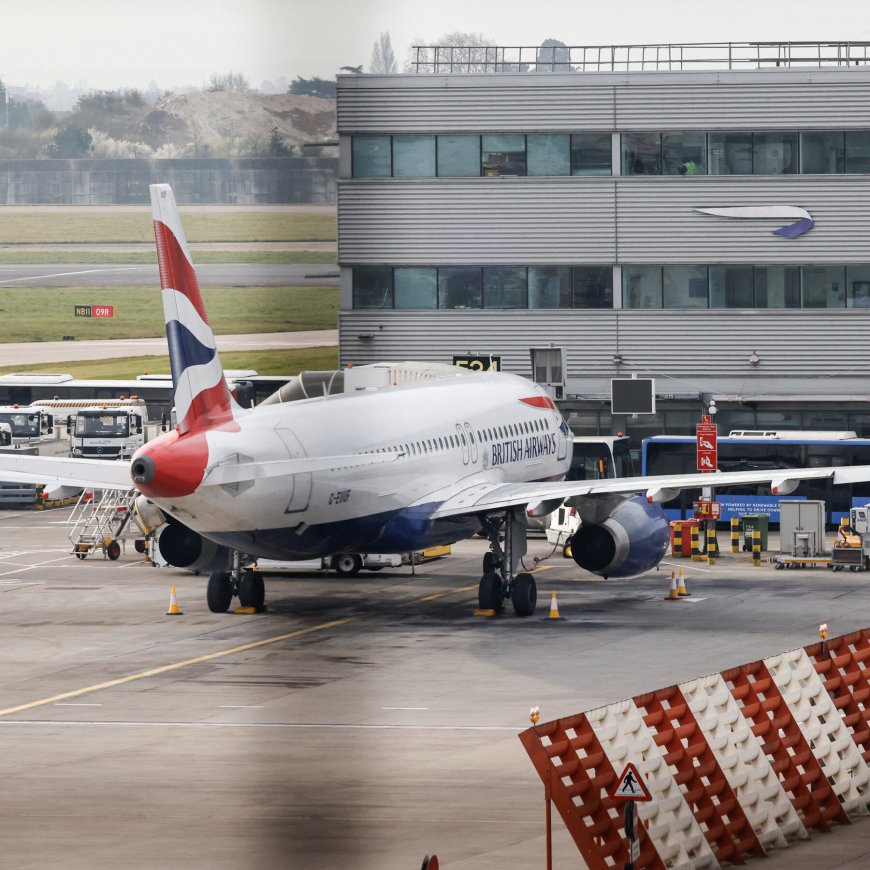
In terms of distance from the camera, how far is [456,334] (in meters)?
65.8

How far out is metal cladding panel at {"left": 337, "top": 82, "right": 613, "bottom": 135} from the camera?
2537 inches

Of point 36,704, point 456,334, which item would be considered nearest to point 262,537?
point 36,704

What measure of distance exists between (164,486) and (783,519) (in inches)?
1062

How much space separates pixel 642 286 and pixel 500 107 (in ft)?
29.7

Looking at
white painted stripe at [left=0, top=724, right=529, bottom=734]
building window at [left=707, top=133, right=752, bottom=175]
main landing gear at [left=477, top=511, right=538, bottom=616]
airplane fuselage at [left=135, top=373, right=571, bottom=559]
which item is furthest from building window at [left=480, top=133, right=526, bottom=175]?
white painted stripe at [left=0, top=724, right=529, bottom=734]

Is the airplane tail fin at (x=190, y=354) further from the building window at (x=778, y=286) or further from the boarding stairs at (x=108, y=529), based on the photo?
the building window at (x=778, y=286)

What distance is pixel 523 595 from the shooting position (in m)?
39.6

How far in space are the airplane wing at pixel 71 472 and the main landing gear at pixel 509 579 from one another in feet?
31.6

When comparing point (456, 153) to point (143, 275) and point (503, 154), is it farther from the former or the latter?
point (143, 275)

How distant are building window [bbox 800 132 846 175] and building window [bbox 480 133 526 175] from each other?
1097cm

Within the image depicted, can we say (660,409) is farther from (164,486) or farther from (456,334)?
(164,486)

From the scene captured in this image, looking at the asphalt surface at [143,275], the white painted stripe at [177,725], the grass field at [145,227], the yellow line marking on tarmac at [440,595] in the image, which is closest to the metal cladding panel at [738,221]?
the yellow line marking on tarmac at [440,595]

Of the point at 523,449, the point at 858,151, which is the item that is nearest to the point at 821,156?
the point at 858,151

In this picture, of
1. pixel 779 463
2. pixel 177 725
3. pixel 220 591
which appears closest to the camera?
pixel 177 725
